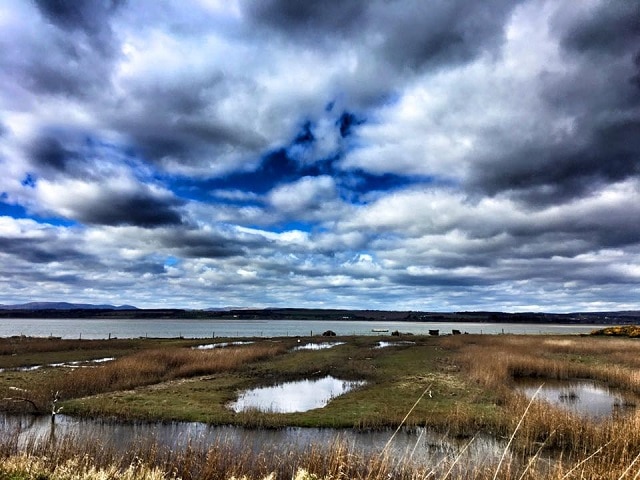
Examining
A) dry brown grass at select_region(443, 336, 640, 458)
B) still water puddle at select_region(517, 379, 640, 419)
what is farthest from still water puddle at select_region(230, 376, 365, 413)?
still water puddle at select_region(517, 379, 640, 419)

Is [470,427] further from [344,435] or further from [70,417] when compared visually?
[70,417]

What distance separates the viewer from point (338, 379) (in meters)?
32.9

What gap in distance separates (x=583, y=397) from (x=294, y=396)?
17.8 metres

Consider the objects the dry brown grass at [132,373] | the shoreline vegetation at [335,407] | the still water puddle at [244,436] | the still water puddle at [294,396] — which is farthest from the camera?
the dry brown grass at [132,373]

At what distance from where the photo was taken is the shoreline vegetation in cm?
1137

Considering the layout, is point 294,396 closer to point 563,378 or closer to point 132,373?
point 132,373

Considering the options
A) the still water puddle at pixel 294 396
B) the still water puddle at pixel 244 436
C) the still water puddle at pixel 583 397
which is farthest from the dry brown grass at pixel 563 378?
the still water puddle at pixel 294 396

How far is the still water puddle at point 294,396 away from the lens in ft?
75.8

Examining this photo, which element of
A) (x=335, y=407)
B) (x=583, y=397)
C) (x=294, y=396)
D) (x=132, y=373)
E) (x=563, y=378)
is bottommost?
(x=583, y=397)

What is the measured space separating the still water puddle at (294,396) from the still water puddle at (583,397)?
11.6 metres

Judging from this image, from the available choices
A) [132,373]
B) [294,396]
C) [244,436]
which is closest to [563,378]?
[294,396]

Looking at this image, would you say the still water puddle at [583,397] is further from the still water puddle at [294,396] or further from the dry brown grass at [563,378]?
the still water puddle at [294,396]

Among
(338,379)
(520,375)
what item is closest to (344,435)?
(338,379)

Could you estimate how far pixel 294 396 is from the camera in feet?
87.0
